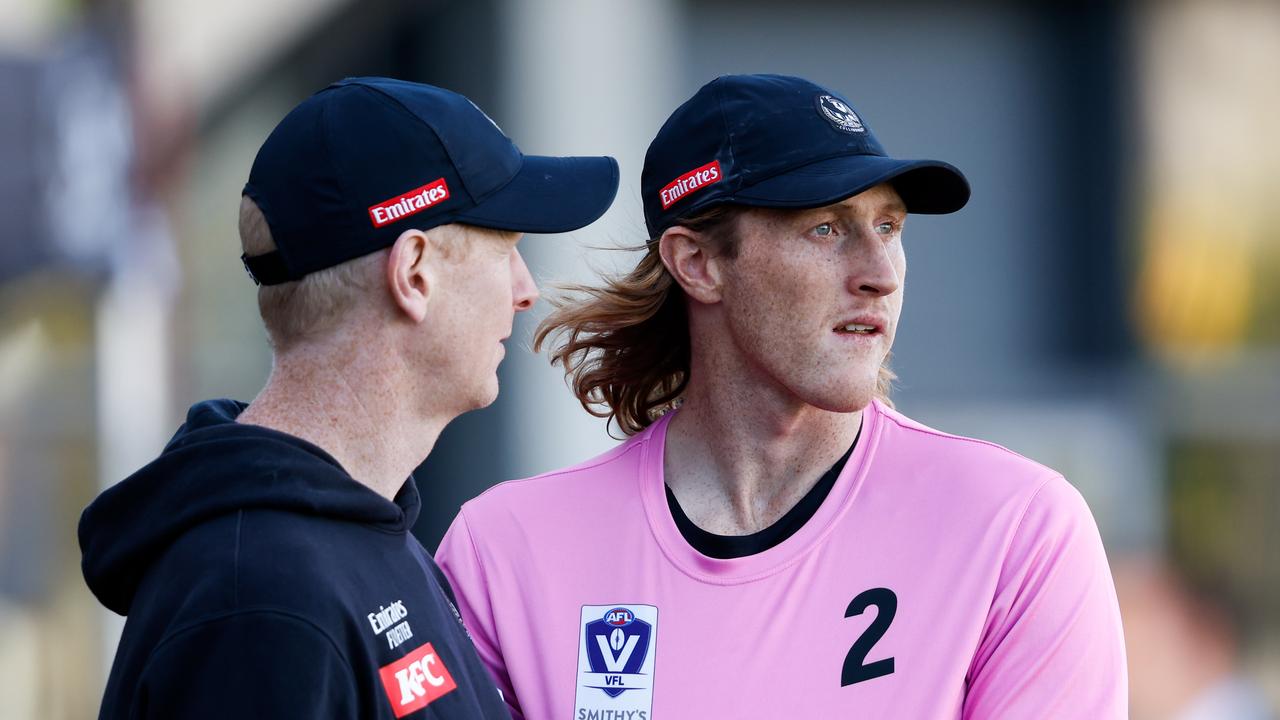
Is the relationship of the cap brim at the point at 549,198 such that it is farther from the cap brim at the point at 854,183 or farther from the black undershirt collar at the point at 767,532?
the black undershirt collar at the point at 767,532

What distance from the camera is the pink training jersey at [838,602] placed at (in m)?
2.52

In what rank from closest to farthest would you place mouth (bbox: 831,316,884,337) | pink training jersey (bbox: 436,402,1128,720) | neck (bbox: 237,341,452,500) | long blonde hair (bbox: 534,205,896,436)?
neck (bbox: 237,341,452,500)
pink training jersey (bbox: 436,402,1128,720)
mouth (bbox: 831,316,884,337)
long blonde hair (bbox: 534,205,896,436)

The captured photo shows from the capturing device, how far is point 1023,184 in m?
9.96

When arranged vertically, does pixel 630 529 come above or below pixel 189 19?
below

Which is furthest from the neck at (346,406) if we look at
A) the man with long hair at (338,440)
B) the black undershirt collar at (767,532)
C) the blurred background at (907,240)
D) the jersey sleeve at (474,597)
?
the blurred background at (907,240)

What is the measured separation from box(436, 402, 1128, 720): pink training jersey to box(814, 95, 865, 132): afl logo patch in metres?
0.53

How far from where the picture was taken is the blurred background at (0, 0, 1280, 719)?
742 cm

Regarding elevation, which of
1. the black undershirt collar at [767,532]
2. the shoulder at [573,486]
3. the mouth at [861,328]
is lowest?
the black undershirt collar at [767,532]

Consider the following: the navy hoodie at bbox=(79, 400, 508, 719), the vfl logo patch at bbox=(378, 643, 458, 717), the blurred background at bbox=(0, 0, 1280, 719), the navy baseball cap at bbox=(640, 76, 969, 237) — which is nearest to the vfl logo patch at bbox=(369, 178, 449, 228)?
the navy hoodie at bbox=(79, 400, 508, 719)

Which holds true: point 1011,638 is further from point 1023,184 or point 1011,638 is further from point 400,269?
point 1023,184

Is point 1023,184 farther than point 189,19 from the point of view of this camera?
Yes

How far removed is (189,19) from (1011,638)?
21.9ft

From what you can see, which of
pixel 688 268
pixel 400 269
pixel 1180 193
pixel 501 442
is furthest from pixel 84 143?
pixel 1180 193

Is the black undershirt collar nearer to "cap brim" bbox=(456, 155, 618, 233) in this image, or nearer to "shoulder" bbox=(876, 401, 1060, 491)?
"shoulder" bbox=(876, 401, 1060, 491)
